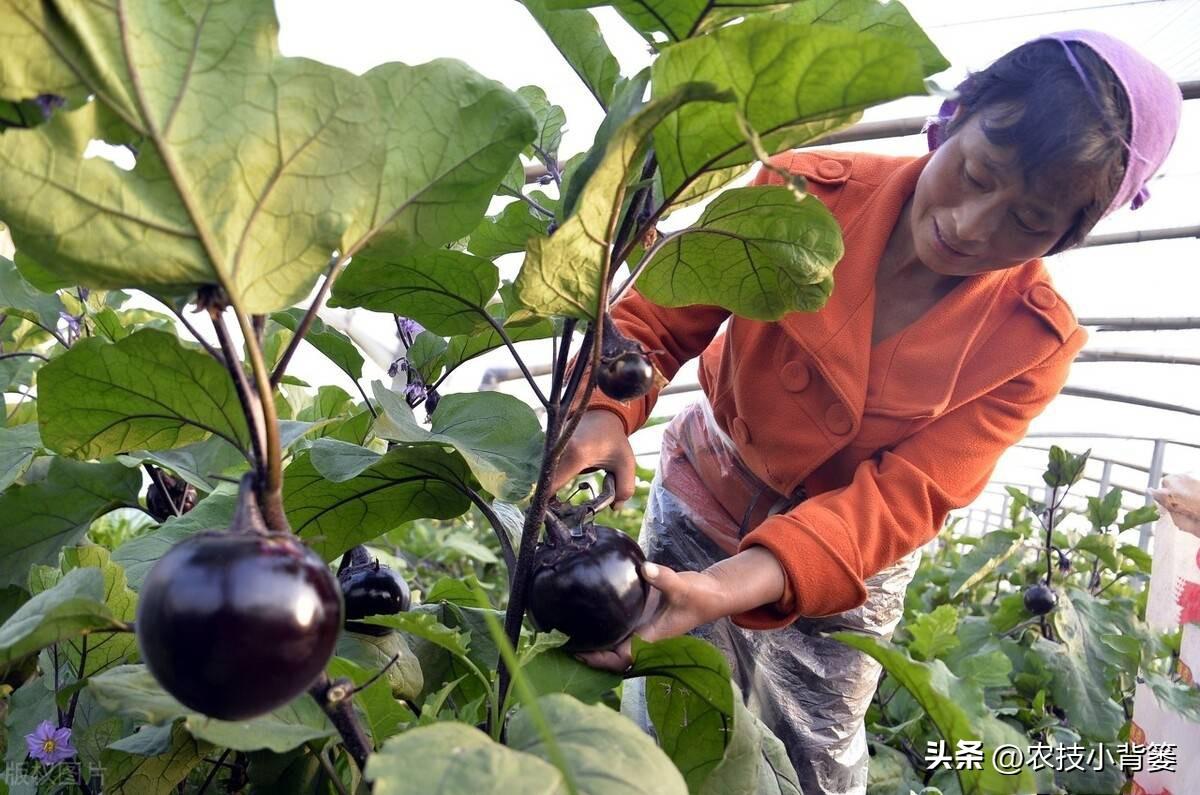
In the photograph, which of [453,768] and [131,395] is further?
[131,395]

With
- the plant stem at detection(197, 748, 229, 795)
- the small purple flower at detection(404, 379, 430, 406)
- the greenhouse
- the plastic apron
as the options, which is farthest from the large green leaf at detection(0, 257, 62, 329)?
the plastic apron

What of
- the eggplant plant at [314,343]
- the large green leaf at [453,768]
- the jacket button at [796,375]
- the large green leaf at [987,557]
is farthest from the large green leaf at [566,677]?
the large green leaf at [987,557]

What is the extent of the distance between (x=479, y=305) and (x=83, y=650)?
37cm

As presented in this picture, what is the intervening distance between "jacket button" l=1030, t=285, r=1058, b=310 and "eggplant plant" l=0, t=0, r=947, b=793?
24.7 inches

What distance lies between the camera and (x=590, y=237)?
0.45m

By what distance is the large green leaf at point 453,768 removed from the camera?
0.32 metres

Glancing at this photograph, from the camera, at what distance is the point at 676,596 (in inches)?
28.3

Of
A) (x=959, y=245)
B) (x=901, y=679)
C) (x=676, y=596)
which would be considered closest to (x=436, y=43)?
(x=959, y=245)


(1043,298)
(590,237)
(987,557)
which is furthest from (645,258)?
(987,557)

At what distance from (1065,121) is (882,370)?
0.35 meters

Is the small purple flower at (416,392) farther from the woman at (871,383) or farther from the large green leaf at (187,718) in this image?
the large green leaf at (187,718)

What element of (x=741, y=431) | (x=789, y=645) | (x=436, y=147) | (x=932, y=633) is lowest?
(x=789, y=645)

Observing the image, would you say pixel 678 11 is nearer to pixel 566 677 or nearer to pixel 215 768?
pixel 566 677

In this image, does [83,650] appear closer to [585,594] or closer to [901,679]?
[585,594]
